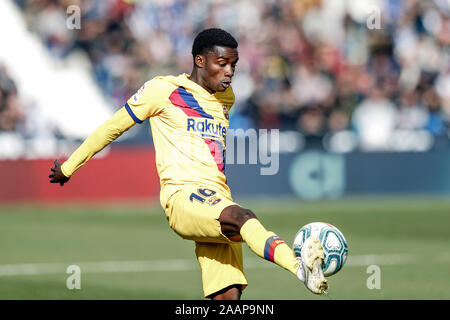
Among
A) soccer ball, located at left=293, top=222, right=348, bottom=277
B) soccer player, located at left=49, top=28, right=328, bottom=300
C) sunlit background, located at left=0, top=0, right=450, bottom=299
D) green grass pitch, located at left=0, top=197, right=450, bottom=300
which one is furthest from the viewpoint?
sunlit background, located at left=0, top=0, right=450, bottom=299

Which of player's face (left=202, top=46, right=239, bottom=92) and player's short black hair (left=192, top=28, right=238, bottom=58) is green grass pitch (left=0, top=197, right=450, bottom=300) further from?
player's short black hair (left=192, top=28, right=238, bottom=58)

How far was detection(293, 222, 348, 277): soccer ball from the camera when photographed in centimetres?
623

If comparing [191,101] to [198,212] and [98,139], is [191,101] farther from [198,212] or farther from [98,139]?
[198,212]

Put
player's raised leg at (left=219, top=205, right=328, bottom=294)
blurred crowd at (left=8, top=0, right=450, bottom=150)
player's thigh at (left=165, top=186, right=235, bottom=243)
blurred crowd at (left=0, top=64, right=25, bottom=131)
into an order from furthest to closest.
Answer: blurred crowd at (left=8, top=0, right=450, bottom=150) < blurred crowd at (left=0, top=64, right=25, bottom=131) < player's thigh at (left=165, top=186, right=235, bottom=243) < player's raised leg at (left=219, top=205, right=328, bottom=294)

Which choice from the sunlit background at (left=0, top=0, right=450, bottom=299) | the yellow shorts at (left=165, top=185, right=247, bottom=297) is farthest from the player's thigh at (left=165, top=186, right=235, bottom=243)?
the sunlit background at (left=0, top=0, right=450, bottom=299)

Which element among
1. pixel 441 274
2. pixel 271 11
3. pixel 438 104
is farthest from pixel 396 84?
pixel 441 274

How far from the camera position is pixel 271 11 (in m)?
22.9

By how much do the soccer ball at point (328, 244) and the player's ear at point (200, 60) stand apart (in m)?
1.65

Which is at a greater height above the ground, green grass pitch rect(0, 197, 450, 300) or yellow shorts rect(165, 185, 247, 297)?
green grass pitch rect(0, 197, 450, 300)

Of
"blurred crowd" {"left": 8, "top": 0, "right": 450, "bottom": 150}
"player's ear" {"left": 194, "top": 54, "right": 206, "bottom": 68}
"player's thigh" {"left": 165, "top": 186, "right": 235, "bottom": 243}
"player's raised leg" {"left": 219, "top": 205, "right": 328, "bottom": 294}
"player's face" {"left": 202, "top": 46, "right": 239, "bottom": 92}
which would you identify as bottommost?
"player's raised leg" {"left": 219, "top": 205, "right": 328, "bottom": 294}

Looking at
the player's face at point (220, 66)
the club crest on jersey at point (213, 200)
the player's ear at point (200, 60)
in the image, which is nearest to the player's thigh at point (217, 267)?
the club crest on jersey at point (213, 200)

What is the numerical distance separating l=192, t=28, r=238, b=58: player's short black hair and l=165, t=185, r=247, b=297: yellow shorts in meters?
1.12

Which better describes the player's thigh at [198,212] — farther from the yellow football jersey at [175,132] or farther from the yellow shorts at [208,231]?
the yellow football jersey at [175,132]

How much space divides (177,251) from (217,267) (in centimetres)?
701
